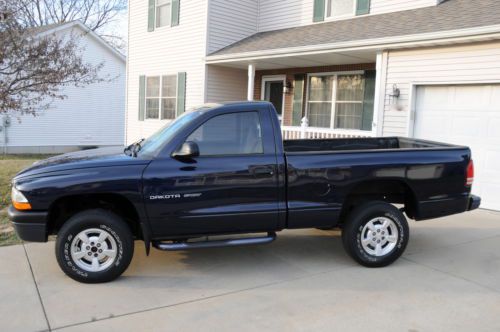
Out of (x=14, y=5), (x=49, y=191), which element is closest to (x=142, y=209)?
(x=49, y=191)

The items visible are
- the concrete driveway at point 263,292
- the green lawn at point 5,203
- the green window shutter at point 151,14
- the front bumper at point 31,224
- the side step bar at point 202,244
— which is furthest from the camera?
the green window shutter at point 151,14

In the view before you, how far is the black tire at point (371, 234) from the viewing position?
5.11 metres

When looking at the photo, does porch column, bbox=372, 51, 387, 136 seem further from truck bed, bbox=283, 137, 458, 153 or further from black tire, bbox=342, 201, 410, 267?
black tire, bbox=342, 201, 410, 267

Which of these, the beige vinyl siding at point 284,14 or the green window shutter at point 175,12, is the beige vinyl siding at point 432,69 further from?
the green window shutter at point 175,12

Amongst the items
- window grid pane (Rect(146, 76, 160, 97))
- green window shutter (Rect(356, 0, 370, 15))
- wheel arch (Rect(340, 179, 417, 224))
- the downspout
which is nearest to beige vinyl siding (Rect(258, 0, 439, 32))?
green window shutter (Rect(356, 0, 370, 15))

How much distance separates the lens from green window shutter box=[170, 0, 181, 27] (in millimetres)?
14945

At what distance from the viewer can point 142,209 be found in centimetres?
461

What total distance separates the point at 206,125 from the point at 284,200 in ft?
3.76

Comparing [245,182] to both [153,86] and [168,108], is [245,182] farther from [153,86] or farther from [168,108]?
[153,86]

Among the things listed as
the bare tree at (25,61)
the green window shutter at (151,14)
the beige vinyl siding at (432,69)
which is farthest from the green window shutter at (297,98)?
the bare tree at (25,61)

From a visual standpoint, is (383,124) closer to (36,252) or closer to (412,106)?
(412,106)

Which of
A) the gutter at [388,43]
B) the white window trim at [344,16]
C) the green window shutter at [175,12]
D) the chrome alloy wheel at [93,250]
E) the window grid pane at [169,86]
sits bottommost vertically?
the chrome alloy wheel at [93,250]

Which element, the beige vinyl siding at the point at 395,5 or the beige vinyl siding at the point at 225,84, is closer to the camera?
the beige vinyl siding at the point at 395,5

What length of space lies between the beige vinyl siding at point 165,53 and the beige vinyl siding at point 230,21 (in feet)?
0.82
